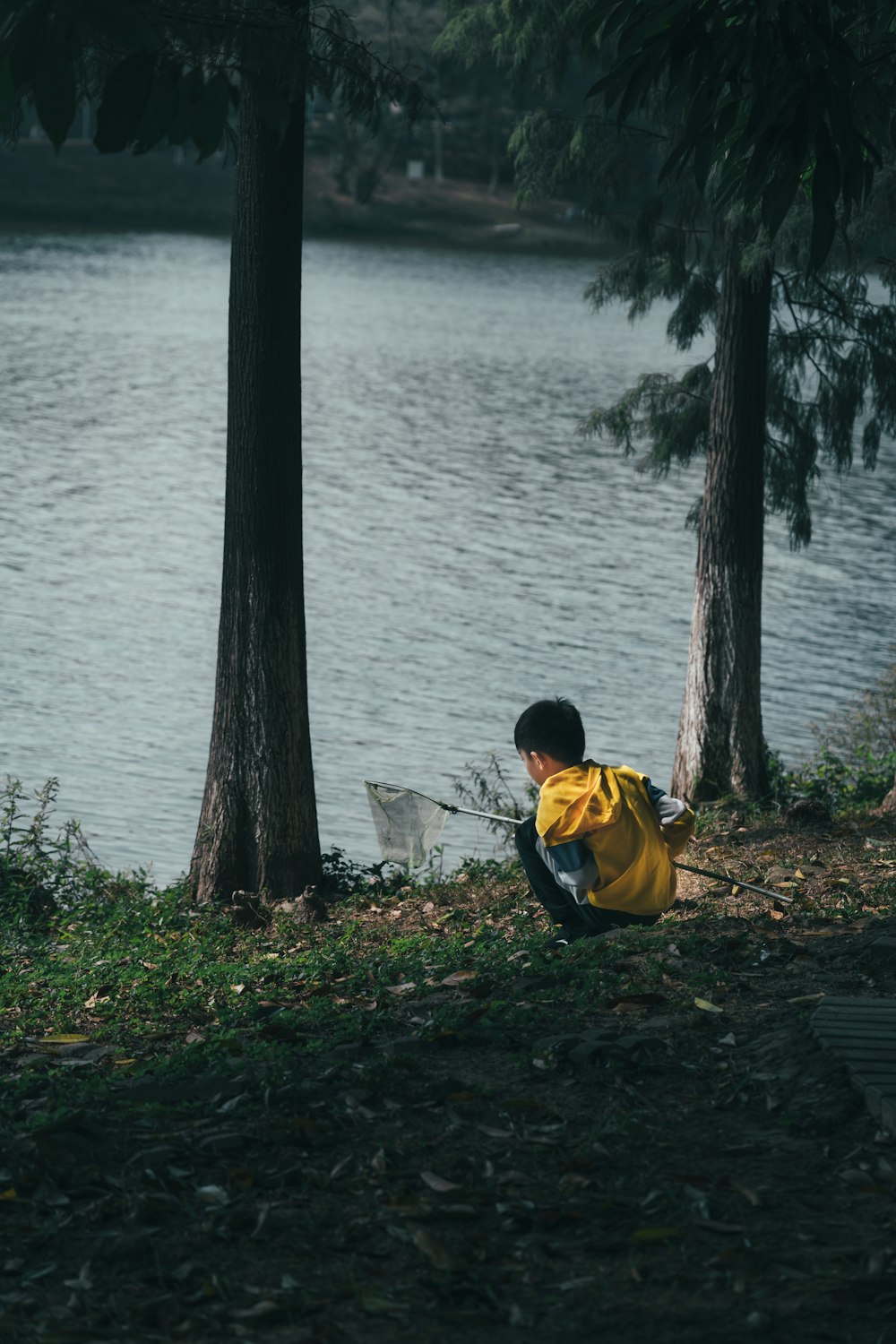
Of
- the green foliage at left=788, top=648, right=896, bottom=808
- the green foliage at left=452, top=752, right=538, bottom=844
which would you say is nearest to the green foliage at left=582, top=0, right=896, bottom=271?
the green foliage at left=452, top=752, right=538, bottom=844

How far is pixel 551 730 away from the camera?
605 centimetres

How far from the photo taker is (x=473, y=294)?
53.8 m

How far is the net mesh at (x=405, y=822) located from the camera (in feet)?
28.0

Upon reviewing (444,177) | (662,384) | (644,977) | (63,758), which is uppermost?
(444,177)

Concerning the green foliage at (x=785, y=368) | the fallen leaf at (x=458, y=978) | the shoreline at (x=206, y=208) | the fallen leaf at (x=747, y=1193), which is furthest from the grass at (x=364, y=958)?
the shoreline at (x=206, y=208)

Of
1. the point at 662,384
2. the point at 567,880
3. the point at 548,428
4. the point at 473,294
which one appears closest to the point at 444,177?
the point at 473,294

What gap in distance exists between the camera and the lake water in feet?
45.5

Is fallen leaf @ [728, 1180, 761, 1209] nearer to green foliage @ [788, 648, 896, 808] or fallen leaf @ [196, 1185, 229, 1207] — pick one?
fallen leaf @ [196, 1185, 229, 1207]

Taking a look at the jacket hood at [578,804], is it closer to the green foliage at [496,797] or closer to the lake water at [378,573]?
the green foliage at [496,797]

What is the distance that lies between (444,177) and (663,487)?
179 feet

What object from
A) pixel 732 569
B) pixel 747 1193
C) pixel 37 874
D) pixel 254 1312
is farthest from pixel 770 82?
pixel 37 874

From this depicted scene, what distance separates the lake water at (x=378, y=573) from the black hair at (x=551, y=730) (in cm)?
518

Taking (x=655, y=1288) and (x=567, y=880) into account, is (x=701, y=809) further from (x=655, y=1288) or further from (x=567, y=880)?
(x=655, y=1288)

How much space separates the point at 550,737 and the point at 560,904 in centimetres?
83
